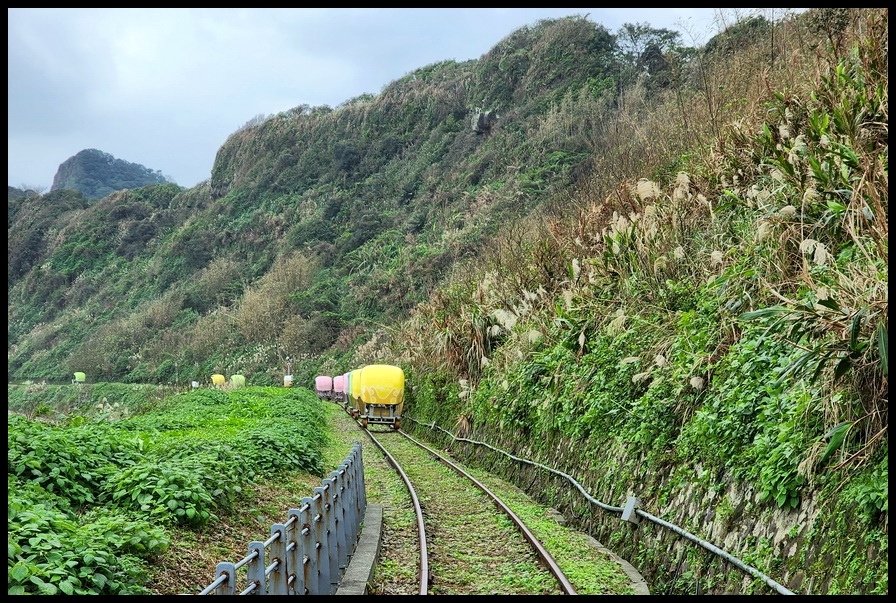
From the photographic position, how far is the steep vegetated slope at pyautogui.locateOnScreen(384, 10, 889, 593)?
254 inches

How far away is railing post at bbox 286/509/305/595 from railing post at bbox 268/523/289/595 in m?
0.29

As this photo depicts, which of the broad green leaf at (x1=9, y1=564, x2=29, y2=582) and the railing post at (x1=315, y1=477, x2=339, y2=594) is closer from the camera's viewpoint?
the broad green leaf at (x1=9, y1=564, x2=29, y2=582)

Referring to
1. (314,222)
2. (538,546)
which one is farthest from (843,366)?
(314,222)

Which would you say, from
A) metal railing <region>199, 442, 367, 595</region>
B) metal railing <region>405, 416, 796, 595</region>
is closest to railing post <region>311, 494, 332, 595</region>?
metal railing <region>199, 442, 367, 595</region>

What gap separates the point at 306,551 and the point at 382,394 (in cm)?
2346

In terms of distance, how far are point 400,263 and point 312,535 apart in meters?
59.2

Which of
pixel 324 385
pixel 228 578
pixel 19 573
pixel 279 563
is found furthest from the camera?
pixel 324 385

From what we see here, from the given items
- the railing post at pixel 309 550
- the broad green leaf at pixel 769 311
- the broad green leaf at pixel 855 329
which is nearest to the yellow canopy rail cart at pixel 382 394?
the railing post at pixel 309 550

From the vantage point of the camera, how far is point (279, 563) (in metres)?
6.02

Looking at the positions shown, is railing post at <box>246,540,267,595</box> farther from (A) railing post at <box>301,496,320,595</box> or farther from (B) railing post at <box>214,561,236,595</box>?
(A) railing post at <box>301,496,320,595</box>

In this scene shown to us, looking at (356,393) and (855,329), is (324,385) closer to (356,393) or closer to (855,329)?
(356,393)

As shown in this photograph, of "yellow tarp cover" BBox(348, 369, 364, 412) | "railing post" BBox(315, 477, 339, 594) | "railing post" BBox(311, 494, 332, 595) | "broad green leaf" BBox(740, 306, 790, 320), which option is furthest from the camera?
"yellow tarp cover" BBox(348, 369, 364, 412)
